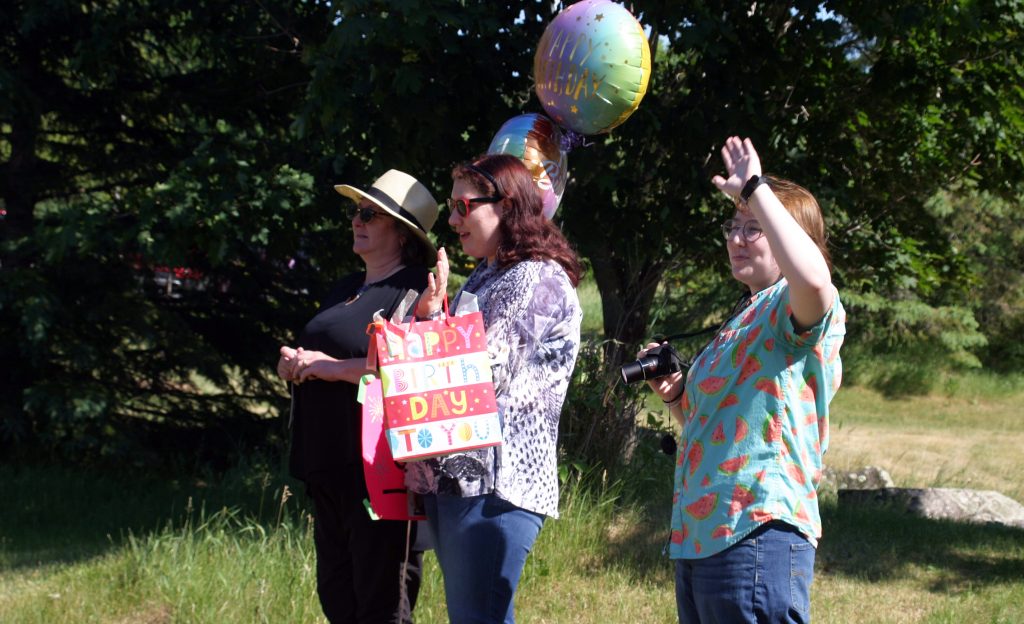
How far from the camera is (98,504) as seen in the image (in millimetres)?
7082

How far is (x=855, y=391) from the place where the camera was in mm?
18891

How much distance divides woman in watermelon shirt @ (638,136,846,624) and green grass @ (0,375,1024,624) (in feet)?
7.53

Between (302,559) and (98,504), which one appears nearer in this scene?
(302,559)

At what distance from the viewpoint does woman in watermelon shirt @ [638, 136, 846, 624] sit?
6.68 ft

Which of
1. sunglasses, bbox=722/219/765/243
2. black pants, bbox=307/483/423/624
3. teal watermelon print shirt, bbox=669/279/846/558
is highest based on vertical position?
sunglasses, bbox=722/219/765/243

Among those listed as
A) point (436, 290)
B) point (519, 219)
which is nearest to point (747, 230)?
point (519, 219)

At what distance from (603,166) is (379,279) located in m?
2.96

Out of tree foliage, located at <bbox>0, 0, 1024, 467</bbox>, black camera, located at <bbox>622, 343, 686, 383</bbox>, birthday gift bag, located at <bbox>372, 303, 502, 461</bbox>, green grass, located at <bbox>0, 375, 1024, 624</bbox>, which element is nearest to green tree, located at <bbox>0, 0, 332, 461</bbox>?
tree foliage, located at <bbox>0, 0, 1024, 467</bbox>

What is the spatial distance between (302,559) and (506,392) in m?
2.31

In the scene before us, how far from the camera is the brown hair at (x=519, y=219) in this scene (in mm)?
2627

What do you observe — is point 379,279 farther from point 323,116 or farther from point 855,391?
point 855,391

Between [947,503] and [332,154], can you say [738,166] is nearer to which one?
[332,154]

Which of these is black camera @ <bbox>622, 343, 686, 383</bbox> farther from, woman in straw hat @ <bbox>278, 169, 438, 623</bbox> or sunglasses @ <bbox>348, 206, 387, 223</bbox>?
sunglasses @ <bbox>348, 206, 387, 223</bbox>

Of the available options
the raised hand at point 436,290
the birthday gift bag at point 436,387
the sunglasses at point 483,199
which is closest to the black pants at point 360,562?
the birthday gift bag at point 436,387
